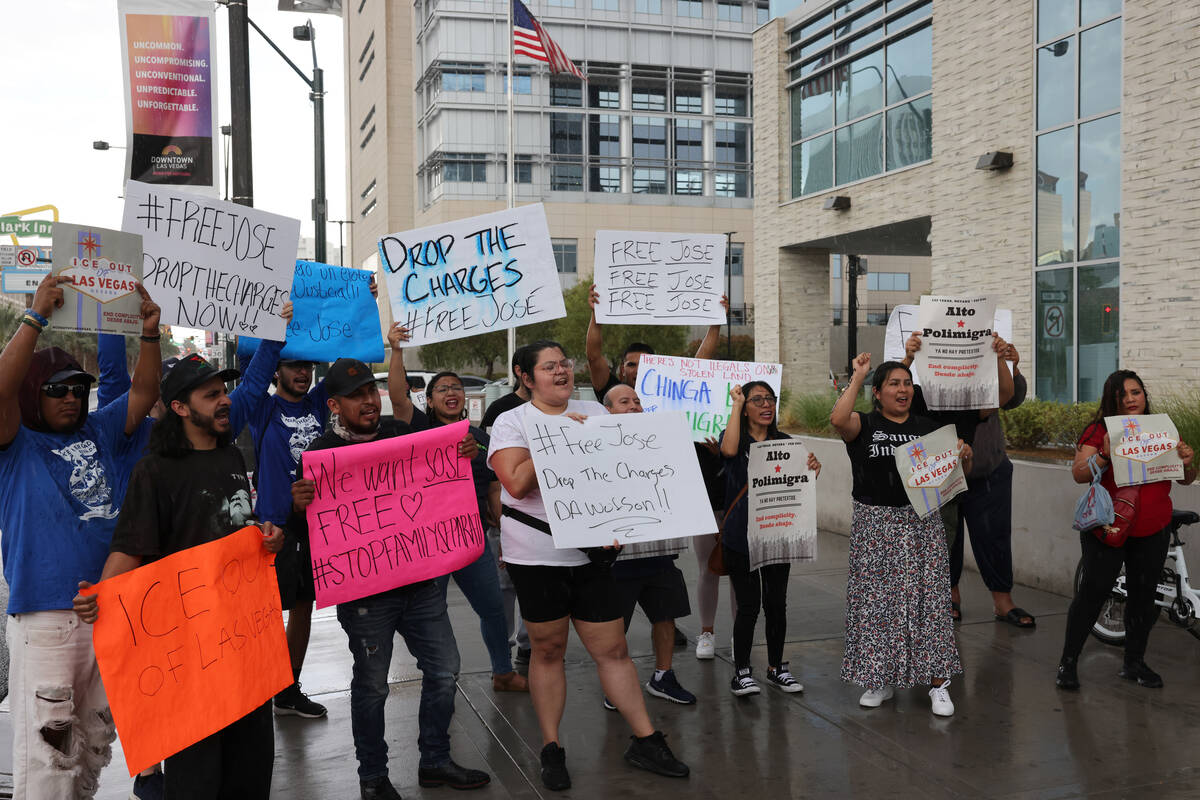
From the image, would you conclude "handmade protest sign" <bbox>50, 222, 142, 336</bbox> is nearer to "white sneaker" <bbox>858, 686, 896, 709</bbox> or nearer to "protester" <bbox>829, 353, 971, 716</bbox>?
"protester" <bbox>829, 353, 971, 716</bbox>

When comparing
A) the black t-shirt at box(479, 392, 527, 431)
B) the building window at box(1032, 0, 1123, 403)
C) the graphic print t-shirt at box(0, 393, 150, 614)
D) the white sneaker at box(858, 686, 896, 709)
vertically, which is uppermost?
the building window at box(1032, 0, 1123, 403)

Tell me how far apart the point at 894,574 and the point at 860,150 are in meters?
14.3

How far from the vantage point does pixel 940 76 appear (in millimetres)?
15008

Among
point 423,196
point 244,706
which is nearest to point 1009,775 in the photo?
point 244,706

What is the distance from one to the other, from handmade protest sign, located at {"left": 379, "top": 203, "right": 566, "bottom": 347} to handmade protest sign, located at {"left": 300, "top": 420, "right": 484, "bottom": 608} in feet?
5.90

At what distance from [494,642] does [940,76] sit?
12801 mm

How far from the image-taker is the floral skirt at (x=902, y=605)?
205 inches

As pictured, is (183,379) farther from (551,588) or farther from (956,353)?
(956,353)

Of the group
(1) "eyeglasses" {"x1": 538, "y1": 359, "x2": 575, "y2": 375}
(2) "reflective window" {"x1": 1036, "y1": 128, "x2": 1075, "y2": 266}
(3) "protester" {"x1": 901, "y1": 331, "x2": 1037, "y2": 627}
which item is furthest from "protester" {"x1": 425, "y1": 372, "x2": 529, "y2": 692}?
(2) "reflective window" {"x1": 1036, "y1": 128, "x2": 1075, "y2": 266}

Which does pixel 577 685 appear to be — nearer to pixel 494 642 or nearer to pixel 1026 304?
pixel 494 642

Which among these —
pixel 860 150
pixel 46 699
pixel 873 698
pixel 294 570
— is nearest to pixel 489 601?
pixel 294 570

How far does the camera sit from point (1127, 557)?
17.9 ft

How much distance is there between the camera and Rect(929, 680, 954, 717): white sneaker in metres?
5.12

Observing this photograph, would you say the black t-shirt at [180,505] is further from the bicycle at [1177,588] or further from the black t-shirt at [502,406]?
the bicycle at [1177,588]
